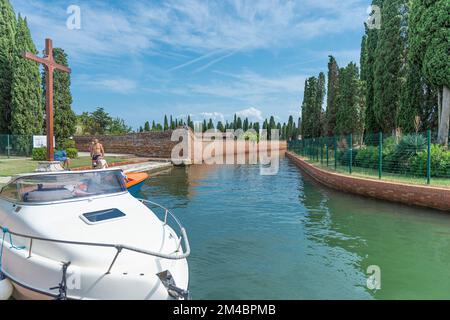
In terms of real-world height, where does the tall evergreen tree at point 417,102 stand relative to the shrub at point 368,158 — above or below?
above

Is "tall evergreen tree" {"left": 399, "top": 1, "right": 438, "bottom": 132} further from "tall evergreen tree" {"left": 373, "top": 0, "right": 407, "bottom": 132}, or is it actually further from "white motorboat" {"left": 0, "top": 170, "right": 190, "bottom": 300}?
"white motorboat" {"left": 0, "top": 170, "right": 190, "bottom": 300}

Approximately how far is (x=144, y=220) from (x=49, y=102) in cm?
1028

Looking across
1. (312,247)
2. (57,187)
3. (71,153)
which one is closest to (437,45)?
(312,247)

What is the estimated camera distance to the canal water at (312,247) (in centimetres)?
434

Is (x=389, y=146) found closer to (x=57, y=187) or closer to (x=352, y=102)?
(x=57, y=187)

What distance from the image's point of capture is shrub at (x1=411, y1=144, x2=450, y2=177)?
10.8 meters

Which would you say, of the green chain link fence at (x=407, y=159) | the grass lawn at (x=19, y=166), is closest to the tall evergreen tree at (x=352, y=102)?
the green chain link fence at (x=407, y=159)

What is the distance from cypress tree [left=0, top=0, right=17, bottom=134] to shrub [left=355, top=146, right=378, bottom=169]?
2934cm

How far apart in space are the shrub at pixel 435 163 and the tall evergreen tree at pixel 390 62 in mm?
6150

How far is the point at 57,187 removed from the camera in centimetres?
459

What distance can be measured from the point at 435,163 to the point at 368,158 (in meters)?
→ 3.76

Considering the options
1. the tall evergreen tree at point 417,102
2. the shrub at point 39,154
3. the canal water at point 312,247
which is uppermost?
the tall evergreen tree at point 417,102

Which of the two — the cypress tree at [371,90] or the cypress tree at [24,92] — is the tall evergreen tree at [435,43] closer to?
the cypress tree at [371,90]
